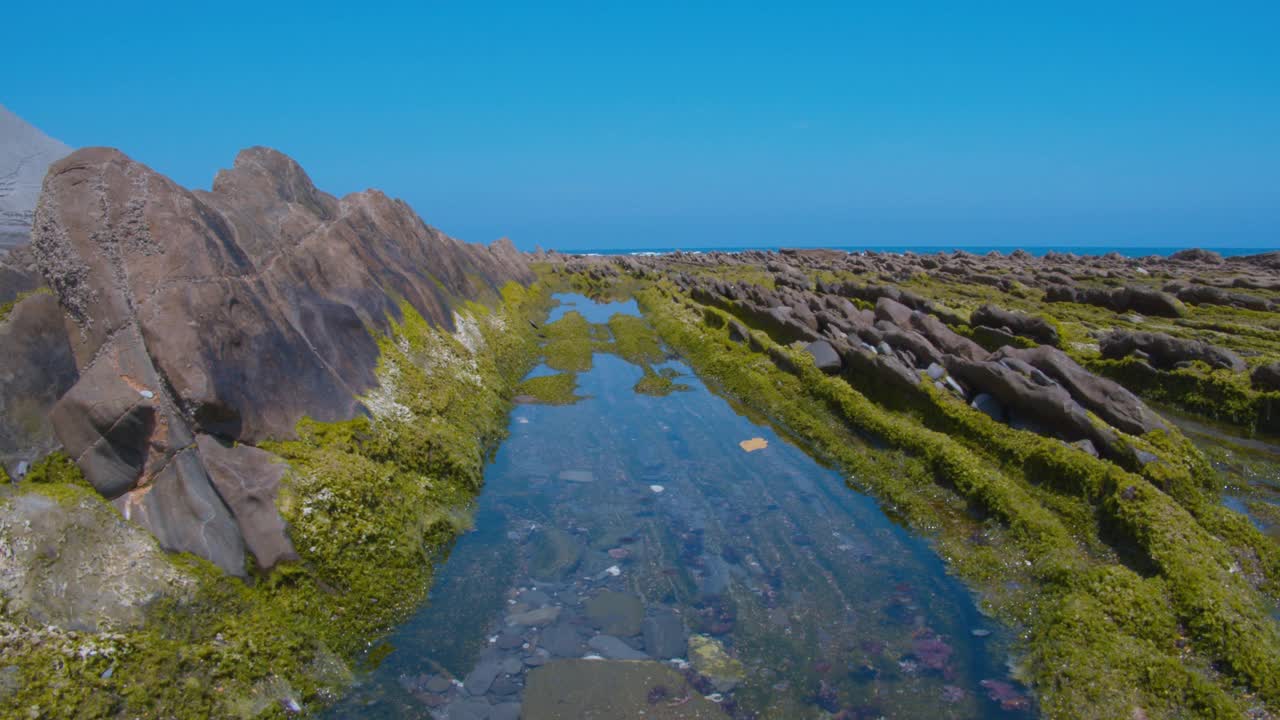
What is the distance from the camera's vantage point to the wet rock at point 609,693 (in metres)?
7.28

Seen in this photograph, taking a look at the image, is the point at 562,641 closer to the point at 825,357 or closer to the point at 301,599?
the point at 301,599

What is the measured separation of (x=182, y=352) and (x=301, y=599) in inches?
141

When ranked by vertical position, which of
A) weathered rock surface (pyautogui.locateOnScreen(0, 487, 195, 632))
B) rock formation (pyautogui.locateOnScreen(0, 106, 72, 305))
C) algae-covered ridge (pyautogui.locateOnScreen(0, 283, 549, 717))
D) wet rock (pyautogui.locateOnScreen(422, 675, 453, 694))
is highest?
rock formation (pyautogui.locateOnScreen(0, 106, 72, 305))

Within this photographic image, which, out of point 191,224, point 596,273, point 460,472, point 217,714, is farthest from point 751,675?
point 596,273

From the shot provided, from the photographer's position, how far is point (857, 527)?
11828mm

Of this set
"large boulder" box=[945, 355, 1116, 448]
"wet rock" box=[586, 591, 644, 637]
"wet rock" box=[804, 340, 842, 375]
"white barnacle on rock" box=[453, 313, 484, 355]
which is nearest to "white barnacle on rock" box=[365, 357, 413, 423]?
"wet rock" box=[586, 591, 644, 637]

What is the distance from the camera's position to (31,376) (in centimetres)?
802

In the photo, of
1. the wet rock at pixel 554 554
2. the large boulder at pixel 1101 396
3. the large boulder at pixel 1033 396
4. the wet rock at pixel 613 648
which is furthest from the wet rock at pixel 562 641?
the large boulder at pixel 1101 396

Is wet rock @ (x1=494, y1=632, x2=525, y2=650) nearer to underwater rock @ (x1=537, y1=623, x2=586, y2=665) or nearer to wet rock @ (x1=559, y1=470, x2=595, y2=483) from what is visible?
underwater rock @ (x1=537, y1=623, x2=586, y2=665)

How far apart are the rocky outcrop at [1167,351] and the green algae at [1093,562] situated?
22.9 feet

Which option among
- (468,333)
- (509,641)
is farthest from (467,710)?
(468,333)

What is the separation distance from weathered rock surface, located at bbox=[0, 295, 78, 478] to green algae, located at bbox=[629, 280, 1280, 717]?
37.9 ft

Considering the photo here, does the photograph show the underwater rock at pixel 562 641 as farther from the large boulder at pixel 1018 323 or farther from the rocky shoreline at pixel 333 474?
the large boulder at pixel 1018 323

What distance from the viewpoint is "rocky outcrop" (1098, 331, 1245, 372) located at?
18.0 metres
